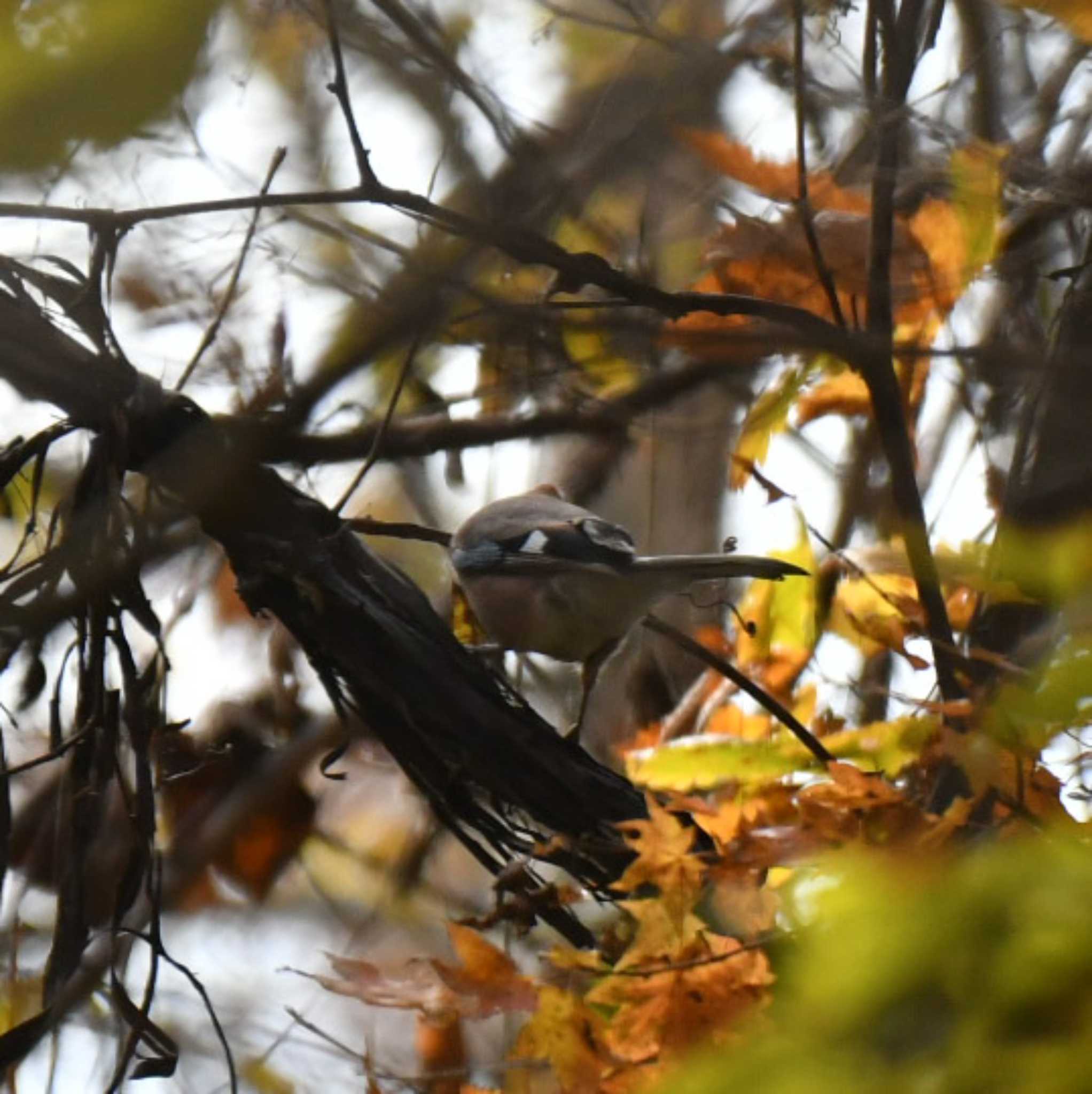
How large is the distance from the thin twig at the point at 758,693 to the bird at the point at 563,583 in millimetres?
676

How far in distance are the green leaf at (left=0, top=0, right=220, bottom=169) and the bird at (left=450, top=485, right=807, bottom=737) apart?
8.87 feet

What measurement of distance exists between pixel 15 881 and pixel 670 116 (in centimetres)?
262

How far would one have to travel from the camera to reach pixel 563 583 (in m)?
4.26

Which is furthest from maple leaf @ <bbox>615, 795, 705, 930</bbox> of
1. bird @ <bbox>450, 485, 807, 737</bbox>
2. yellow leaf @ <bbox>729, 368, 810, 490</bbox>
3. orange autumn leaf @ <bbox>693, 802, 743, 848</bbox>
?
bird @ <bbox>450, 485, 807, 737</bbox>

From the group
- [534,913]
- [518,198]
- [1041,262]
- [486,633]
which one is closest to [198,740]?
[486,633]

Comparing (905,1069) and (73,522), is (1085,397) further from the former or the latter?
(905,1069)

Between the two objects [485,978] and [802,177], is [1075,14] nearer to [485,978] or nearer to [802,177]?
[802,177]

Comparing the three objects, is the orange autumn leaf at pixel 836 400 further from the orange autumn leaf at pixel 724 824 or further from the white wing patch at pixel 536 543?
the orange autumn leaf at pixel 724 824

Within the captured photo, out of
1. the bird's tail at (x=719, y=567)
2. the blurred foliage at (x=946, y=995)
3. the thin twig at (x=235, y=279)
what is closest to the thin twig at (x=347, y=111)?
the thin twig at (x=235, y=279)

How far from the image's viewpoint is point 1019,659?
2.44 meters

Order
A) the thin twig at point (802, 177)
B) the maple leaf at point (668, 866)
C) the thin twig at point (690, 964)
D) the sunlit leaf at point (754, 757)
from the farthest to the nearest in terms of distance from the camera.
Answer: the thin twig at point (802, 177) < the sunlit leaf at point (754, 757) < the maple leaf at point (668, 866) < the thin twig at point (690, 964)

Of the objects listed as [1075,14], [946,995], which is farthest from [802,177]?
[946,995]

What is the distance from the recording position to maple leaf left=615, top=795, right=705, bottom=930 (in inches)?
84.1

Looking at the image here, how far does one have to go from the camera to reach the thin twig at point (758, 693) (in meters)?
2.72
